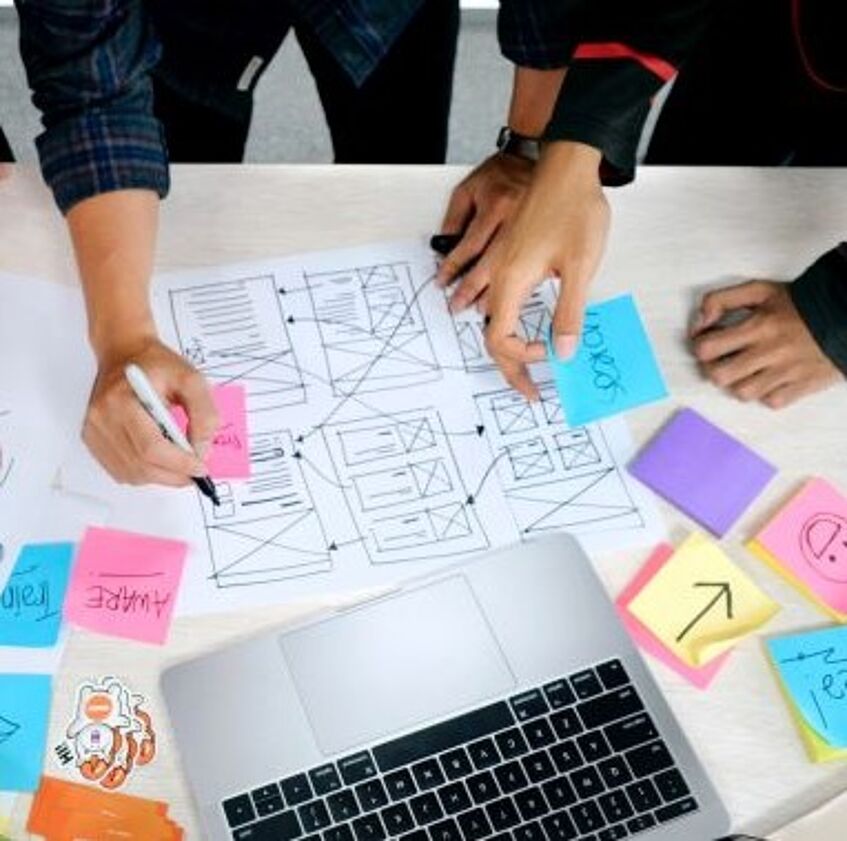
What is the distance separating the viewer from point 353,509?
0.70 meters

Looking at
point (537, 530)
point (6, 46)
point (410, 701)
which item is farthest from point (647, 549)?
point (6, 46)

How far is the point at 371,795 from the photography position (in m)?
0.60

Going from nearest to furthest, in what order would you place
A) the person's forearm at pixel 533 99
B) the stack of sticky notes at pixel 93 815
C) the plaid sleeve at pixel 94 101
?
the stack of sticky notes at pixel 93 815
the plaid sleeve at pixel 94 101
the person's forearm at pixel 533 99

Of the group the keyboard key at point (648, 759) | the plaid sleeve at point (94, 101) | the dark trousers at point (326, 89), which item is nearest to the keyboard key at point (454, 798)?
the keyboard key at point (648, 759)

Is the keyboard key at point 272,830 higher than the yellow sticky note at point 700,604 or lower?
lower

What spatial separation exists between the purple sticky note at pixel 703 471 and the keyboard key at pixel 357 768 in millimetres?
→ 270

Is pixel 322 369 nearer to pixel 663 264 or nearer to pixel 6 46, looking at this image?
pixel 663 264

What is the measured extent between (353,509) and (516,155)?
35 centimetres

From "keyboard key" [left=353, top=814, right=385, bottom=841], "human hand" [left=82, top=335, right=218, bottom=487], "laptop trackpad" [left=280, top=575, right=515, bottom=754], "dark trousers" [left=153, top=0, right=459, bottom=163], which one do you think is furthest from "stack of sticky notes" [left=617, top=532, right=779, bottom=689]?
"dark trousers" [left=153, top=0, right=459, bottom=163]

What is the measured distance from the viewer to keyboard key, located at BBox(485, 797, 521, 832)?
601 millimetres

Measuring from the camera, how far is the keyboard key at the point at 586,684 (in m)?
0.64

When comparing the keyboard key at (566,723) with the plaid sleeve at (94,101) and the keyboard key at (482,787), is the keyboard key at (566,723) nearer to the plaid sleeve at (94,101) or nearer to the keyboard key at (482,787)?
the keyboard key at (482,787)

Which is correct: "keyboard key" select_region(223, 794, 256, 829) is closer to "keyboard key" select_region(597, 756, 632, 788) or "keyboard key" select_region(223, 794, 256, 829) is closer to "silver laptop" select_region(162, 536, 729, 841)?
"silver laptop" select_region(162, 536, 729, 841)

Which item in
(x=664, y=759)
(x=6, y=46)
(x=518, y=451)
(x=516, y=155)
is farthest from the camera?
(x=6, y=46)
